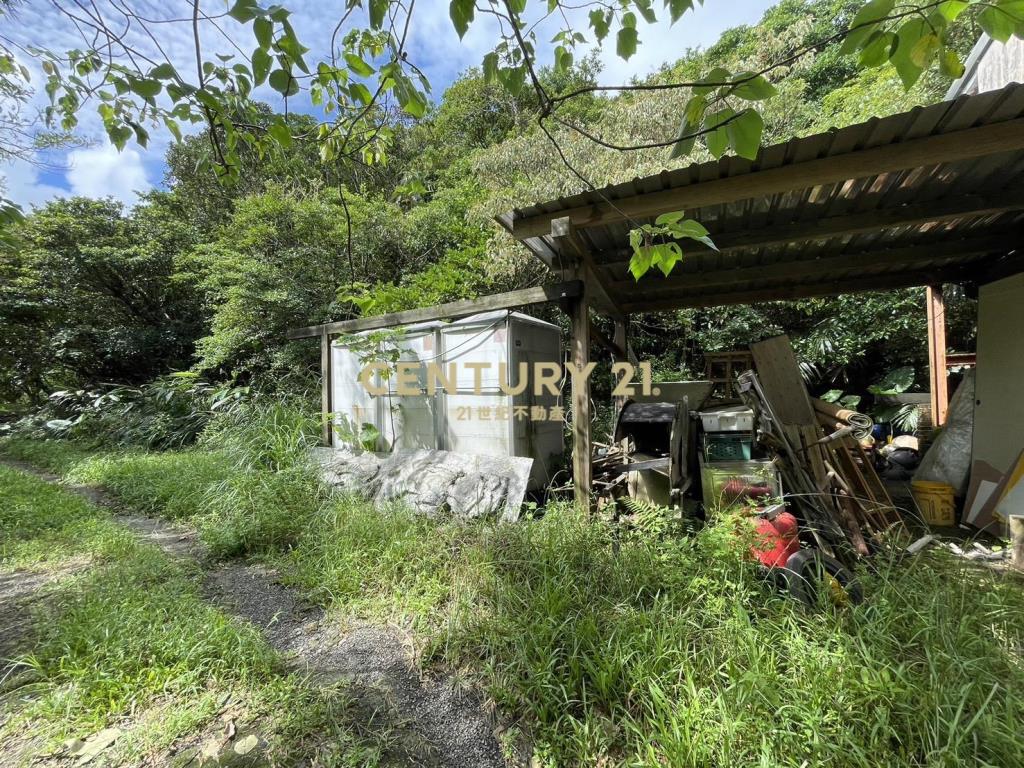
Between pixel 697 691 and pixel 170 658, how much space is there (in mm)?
2425

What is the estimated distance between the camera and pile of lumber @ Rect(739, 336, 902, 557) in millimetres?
2928

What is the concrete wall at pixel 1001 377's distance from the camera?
354cm

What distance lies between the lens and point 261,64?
1.23 metres

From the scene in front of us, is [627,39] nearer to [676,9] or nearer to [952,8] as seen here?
[676,9]

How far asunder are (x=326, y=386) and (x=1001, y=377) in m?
7.25

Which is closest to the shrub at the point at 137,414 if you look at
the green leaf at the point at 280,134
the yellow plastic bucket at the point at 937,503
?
the green leaf at the point at 280,134

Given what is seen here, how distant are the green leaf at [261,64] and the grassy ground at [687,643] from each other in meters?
2.47

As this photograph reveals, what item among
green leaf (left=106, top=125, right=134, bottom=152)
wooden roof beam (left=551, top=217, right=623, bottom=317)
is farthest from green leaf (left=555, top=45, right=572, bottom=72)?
green leaf (left=106, top=125, right=134, bottom=152)

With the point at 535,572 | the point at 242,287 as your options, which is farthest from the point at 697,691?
the point at 242,287

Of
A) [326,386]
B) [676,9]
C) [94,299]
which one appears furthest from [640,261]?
[94,299]

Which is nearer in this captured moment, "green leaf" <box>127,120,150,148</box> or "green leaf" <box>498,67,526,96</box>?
"green leaf" <box>498,67,526,96</box>

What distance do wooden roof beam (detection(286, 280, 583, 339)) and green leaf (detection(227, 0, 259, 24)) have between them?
8.36ft

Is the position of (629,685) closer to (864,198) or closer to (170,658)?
(170,658)

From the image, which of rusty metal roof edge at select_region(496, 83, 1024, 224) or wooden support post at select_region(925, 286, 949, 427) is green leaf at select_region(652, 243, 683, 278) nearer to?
rusty metal roof edge at select_region(496, 83, 1024, 224)
